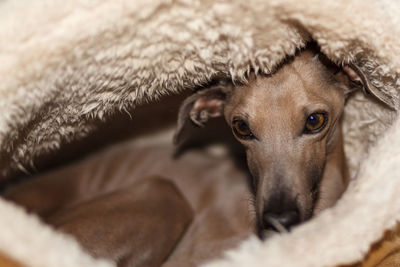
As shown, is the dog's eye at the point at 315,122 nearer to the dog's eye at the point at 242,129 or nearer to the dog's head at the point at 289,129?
the dog's head at the point at 289,129

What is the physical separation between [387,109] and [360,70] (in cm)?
24

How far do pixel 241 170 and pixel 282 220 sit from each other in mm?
1010

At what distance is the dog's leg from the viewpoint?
1.96m

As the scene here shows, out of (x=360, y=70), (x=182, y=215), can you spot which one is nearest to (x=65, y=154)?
(x=182, y=215)

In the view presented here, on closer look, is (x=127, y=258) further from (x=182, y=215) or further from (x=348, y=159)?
(x=348, y=159)

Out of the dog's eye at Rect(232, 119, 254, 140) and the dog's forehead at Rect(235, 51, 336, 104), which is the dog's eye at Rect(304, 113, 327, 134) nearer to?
the dog's forehead at Rect(235, 51, 336, 104)

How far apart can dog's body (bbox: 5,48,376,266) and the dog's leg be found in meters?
0.01

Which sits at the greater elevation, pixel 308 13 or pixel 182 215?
pixel 308 13

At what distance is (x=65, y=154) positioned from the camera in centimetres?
271

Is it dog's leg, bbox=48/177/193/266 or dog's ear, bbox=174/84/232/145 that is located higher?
dog's ear, bbox=174/84/232/145

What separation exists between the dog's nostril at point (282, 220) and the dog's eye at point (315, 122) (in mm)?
358

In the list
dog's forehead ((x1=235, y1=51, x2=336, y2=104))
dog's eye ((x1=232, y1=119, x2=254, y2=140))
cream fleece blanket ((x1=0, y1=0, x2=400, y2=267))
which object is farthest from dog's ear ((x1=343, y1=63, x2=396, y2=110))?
dog's eye ((x1=232, y1=119, x2=254, y2=140))

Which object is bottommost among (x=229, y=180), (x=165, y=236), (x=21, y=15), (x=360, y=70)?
(x=229, y=180)

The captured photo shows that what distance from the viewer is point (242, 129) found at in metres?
1.86
